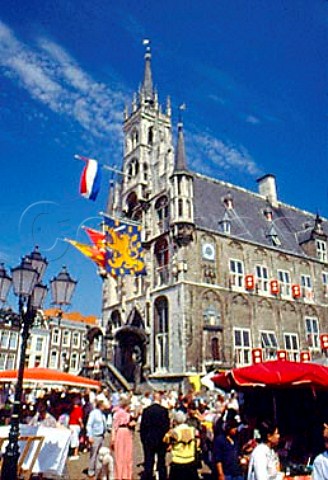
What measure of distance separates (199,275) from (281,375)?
1645 centimetres

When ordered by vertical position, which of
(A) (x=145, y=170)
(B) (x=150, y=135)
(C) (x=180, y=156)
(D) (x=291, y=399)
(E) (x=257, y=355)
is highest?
(B) (x=150, y=135)

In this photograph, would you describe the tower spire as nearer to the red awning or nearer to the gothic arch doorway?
the gothic arch doorway

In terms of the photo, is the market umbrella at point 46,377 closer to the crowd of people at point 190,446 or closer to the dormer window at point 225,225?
the crowd of people at point 190,446

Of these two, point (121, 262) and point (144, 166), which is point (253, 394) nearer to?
point (121, 262)

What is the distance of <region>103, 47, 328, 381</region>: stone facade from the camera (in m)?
23.7

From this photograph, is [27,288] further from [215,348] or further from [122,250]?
[215,348]

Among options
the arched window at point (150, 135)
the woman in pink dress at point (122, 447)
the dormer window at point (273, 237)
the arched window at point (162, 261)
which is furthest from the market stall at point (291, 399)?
→ the arched window at point (150, 135)

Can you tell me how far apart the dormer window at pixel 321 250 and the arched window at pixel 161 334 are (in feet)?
47.9

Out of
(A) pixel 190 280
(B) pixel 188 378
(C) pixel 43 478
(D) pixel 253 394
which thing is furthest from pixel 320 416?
(A) pixel 190 280

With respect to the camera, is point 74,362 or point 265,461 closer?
point 265,461

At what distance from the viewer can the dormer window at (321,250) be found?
3191 cm

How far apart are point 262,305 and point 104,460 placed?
20811 mm

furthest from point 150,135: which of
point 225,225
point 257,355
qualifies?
point 257,355

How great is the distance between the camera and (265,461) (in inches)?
179
